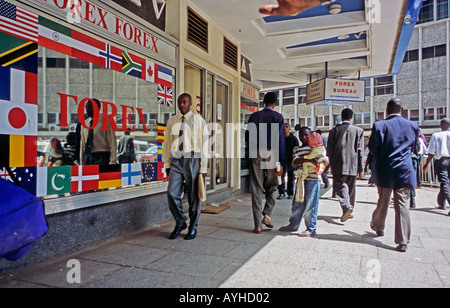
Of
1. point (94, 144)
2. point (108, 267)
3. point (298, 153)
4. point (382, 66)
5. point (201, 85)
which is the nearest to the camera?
point (108, 267)

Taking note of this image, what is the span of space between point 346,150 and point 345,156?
0.11 meters

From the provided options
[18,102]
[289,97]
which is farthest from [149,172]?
[289,97]

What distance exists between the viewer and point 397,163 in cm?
407

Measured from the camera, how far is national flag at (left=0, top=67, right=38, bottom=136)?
3021 millimetres

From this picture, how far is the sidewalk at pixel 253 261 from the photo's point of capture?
294cm

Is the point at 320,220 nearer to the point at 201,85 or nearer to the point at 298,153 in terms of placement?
the point at 298,153

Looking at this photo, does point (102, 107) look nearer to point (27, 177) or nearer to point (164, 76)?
point (27, 177)

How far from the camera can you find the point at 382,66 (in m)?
10.4

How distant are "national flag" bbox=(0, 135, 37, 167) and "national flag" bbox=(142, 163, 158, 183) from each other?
181cm

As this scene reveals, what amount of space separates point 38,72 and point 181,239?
2582 millimetres

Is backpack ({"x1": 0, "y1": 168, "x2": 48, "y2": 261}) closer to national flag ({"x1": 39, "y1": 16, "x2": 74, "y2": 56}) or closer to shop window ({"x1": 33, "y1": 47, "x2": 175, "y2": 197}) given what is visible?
shop window ({"x1": 33, "y1": 47, "x2": 175, "y2": 197})

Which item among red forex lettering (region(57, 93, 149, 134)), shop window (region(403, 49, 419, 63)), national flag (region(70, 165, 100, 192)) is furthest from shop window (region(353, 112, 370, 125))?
national flag (region(70, 165, 100, 192))

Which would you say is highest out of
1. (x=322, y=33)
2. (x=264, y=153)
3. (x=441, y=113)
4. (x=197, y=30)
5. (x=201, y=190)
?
(x=441, y=113)
